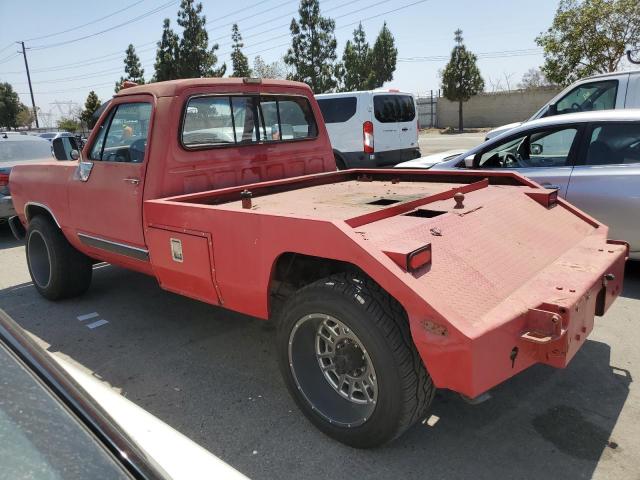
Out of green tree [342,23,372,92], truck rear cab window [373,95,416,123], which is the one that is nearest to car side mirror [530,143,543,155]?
truck rear cab window [373,95,416,123]

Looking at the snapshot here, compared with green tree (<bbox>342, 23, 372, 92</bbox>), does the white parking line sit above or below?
below

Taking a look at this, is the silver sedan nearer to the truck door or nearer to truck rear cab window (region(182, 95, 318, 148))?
truck rear cab window (region(182, 95, 318, 148))

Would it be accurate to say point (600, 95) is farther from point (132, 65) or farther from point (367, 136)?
point (132, 65)

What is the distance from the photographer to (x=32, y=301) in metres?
5.45

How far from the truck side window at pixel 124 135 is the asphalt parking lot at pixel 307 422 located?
1.48m

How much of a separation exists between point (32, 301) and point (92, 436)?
4.77m

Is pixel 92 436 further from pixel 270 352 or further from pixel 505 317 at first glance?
pixel 270 352

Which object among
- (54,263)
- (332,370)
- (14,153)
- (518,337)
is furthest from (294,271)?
(14,153)

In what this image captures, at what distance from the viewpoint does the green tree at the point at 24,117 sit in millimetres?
65406

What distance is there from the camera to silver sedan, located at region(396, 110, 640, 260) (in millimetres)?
4867

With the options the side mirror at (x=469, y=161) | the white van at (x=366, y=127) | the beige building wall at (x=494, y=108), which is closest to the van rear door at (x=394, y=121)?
the white van at (x=366, y=127)

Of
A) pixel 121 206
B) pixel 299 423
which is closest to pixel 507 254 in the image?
pixel 299 423

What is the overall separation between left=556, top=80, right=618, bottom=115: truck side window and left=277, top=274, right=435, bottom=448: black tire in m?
7.45

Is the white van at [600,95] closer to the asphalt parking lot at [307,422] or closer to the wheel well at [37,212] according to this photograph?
the asphalt parking lot at [307,422]
